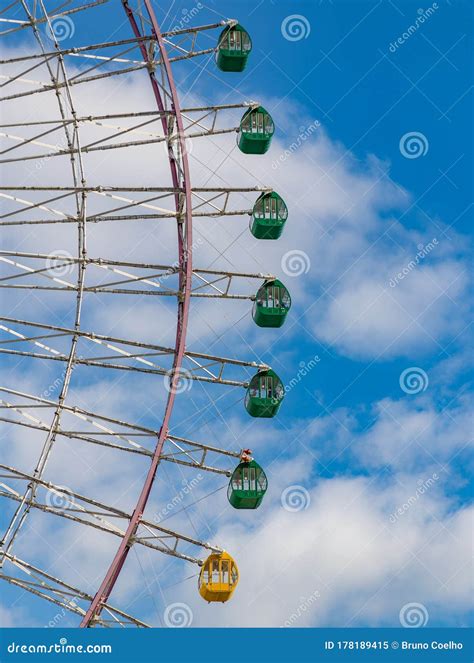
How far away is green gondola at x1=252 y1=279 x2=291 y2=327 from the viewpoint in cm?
4741

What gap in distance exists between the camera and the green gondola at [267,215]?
1849 inches

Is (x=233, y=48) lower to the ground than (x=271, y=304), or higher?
higher

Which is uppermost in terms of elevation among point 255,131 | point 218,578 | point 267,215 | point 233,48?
point 233,48

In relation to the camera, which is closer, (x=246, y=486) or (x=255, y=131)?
(x=246, y=486)

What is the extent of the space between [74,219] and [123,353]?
4.12 m

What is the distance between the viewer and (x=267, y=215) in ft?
154

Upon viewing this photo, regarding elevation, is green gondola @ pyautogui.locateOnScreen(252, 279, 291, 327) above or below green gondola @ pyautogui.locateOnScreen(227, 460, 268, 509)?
above

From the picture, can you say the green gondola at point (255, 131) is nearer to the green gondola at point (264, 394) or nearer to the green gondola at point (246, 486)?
the green gondola at point (264, 394)

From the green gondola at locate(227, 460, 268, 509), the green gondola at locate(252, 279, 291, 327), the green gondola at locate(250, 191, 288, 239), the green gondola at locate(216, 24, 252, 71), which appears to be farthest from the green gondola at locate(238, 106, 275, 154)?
the green gondola at locate(227, 460, 268, 509)

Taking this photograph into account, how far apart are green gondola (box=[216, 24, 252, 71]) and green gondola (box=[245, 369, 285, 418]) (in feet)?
32.6

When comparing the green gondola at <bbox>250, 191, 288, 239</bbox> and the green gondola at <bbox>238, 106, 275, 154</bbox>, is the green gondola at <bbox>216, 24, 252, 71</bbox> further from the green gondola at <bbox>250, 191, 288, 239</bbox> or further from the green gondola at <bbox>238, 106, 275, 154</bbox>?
the green gondola at <bbox>250, 191, 288, 239</bbox>

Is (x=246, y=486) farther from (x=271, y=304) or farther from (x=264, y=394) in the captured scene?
(x=271, y=304)

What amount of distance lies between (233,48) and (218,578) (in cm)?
1670

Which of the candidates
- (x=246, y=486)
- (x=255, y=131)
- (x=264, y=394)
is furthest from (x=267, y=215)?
(x=246, y=486)
